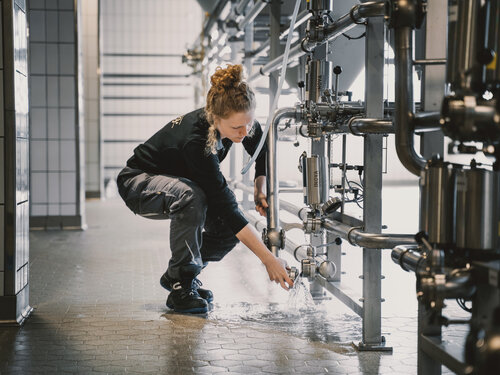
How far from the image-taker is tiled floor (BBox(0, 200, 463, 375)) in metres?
1.97

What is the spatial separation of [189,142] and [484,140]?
145 cm

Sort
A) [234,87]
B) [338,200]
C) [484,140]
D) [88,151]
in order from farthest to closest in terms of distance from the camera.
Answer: [88,151] < [234,87] < [338,200] < [484,140]

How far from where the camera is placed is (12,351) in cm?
210

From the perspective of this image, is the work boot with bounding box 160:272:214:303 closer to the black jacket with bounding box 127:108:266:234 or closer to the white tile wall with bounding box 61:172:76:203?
the black jacket with bounding box 127:108:266:234

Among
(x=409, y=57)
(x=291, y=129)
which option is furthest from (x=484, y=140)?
(x=291, y=129)

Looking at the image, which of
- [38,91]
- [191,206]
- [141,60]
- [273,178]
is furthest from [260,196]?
[141,60]

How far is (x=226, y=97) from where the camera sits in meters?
2.40

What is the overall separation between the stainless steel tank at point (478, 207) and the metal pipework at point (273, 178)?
1.30 metres

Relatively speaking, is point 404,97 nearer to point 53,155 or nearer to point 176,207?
point 176,207

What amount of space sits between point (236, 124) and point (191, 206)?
1.26ft

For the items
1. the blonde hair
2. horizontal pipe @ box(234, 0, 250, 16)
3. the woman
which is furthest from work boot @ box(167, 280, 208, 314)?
horizontal pipe @ box(234, 0, 250, 16)

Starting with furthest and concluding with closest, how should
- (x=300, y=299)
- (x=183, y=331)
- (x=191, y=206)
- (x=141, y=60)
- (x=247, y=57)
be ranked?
(x=141, y=60) → (x=247, y=57) → (x=300, y=299) → (x=191, y=206) → (x=183, y=331)

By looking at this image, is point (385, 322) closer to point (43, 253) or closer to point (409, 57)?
point (409, 57)

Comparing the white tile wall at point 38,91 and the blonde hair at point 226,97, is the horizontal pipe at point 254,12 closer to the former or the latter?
the blonde hair at point 226,97
